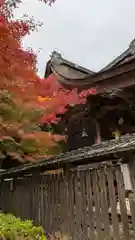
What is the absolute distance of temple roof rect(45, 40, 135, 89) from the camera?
323 inches

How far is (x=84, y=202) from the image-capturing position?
587 cm

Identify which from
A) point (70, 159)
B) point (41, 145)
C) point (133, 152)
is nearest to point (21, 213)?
point (41, 145)

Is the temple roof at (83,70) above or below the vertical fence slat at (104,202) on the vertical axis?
above

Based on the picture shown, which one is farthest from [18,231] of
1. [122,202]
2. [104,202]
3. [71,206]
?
[122,202]

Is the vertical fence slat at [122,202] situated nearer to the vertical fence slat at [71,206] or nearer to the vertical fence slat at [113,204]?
the vertical fence slat at [113,204]

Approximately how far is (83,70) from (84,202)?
29.3ft

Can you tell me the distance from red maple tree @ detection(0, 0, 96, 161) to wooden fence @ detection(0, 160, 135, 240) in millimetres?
1620

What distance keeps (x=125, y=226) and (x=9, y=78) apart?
4803 millimetres

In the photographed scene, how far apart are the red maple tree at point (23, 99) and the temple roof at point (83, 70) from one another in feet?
1.47

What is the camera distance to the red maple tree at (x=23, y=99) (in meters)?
7.39

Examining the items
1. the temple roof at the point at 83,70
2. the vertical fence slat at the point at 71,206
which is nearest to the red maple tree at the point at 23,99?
the temple roof at the point at 83,70

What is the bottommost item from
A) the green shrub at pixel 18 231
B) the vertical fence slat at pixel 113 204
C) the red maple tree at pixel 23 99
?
the green shrub at pixel 18 231

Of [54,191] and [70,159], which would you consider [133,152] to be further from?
[54,191]

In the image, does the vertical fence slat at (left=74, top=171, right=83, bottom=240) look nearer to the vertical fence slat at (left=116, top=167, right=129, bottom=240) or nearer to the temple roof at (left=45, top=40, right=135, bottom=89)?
the vertical fence slat at (left=116, top=167, right=129, bottom=240)
